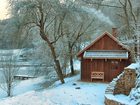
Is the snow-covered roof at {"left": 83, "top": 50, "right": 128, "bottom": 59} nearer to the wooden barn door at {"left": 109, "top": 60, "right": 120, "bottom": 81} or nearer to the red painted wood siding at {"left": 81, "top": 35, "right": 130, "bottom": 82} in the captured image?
the red painted wood siding at {"left": 81, "top": 35, "right": 130, "bottom": 82}

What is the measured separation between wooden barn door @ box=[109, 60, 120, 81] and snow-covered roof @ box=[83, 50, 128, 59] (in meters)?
0.67

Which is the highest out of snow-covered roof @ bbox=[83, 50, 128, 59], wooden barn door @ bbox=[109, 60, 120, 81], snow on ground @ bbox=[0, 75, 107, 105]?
snow-covered roof @ bbox=[83, 50, 128, 59]

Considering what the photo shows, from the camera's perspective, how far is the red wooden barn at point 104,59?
28.5 metres

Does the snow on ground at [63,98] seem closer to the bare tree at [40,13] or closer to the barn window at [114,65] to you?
the barn window at [114,65]

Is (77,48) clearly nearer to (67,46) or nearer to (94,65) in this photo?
(67,46)

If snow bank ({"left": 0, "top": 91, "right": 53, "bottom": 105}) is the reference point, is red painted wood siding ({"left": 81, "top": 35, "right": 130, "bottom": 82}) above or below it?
above

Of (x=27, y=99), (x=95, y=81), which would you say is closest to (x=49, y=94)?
(x=27, y=99)

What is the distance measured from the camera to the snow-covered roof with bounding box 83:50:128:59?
2812cm

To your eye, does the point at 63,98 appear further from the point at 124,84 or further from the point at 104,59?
the point at 104,59

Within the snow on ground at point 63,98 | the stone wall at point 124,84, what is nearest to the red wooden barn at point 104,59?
the snow on ground at point 63,98

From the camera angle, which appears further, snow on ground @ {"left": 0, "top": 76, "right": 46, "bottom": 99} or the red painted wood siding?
snow on ground @ {"left": 0, "top": 76, "right": 46, "bottom": 99}

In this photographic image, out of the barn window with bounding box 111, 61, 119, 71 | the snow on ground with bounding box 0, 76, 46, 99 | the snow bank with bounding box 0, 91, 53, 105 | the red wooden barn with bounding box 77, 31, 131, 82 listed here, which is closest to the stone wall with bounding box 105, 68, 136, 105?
the snow bank with bounding box 0, 91, 53, 105

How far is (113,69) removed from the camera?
2877 centimetres

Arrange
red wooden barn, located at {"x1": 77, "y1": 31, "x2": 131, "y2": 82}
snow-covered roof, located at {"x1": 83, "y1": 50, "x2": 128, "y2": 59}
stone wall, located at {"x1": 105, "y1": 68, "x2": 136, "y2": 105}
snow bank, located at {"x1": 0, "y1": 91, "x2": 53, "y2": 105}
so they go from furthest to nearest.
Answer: red wooden barn, located at {"x1": 77, "y1": 31, "x2": 131, "y2": 82} < snow-covered roof, located at {"x1": 83, "y1": 50, "x2": 128, "y2": 59} < stone wall, located at {"x1": 105, "y1": 68, "x2": 136, "y2": 105} < snow bank, located at {"x1": 0, "y1": 91, "x2": 53, "y2": 105}
